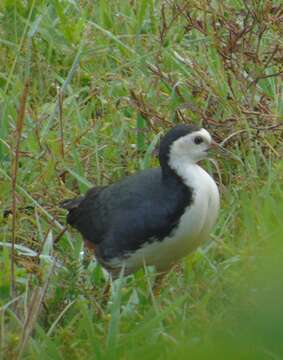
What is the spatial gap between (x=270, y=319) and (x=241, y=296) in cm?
35

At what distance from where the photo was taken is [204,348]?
1.05 meters

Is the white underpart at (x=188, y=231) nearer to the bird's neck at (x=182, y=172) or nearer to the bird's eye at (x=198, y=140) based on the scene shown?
the bird's neck at (x=182, y=172)

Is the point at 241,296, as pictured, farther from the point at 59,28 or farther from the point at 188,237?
the point at 59,28

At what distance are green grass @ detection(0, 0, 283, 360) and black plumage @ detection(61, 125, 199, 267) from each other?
13 centimetres

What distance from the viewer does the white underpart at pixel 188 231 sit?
3.40 meters

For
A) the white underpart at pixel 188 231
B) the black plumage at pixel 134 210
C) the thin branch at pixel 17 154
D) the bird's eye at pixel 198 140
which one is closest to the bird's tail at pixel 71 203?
the black plumage at pixel 134 210

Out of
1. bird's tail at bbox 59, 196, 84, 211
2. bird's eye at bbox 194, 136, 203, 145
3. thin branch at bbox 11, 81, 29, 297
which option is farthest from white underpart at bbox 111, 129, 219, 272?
thin branch at bbox 11, 81, 29, 297

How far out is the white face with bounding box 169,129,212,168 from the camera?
145 inches

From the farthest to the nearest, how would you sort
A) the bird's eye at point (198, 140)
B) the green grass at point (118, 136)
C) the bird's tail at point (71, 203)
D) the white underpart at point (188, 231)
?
the bird's tail at point (71, 203) → the bird's eye at point (198, 140) → the white underpart at point (188, 231) → the green grass at point (118, 136)

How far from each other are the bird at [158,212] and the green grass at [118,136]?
0.31ft

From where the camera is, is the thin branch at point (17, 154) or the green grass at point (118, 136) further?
the green grass at point (118, 136)

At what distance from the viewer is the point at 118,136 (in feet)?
15.8

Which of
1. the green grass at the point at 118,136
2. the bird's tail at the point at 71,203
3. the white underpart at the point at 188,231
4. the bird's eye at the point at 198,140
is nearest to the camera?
the green grass at the point at 118,136

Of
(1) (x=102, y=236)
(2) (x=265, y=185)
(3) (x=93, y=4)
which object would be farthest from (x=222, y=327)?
(3) (x=93, y=4)
